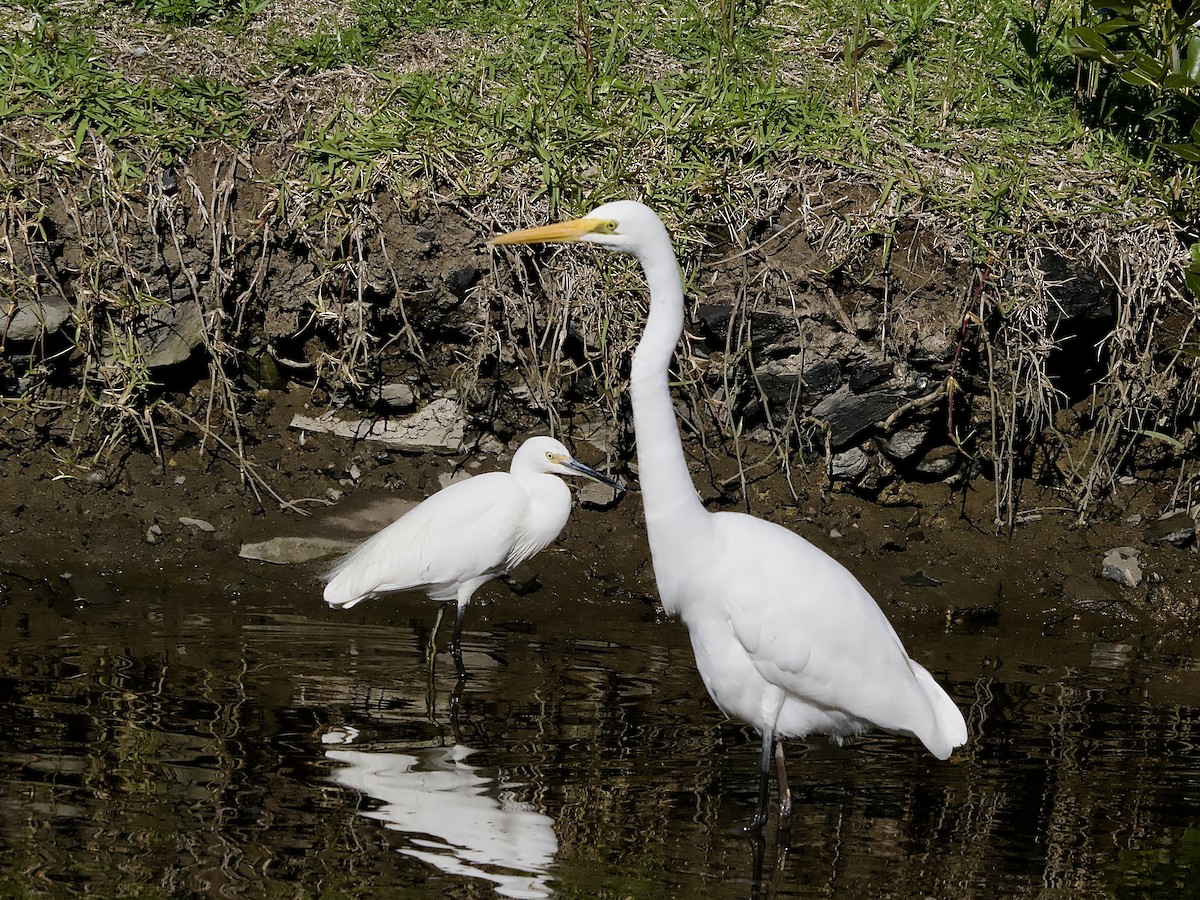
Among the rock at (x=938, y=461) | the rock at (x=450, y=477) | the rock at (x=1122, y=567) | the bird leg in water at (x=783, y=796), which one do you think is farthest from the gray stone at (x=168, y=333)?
the rock at (x=1122, y=567)

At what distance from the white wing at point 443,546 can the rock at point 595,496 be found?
26.6 inches

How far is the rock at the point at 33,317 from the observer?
5406 mm

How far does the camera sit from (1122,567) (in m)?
5.57

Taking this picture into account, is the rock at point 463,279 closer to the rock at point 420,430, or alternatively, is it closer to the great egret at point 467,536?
the rock at point 420,430

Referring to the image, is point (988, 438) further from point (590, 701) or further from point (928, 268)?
point (590, 701)

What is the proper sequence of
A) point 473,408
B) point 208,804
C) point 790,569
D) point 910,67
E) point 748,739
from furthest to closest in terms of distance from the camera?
point 910,67
point 473,408
point 748,739
point 790,569
point 208,804

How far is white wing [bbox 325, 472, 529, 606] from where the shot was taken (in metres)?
4.95

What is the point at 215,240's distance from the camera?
548 centimetres

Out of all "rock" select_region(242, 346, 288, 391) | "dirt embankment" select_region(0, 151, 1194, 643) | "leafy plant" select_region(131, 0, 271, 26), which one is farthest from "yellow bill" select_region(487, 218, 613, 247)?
"leafy plant" select_region(131, 0, 271, 26)

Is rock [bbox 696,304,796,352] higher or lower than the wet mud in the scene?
higher

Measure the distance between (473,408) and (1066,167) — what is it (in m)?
2.75

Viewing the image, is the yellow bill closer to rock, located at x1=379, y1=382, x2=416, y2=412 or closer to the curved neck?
the curved neck

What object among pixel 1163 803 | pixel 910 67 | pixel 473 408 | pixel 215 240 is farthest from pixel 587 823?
pixel 910 67

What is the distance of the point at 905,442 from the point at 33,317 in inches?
139
